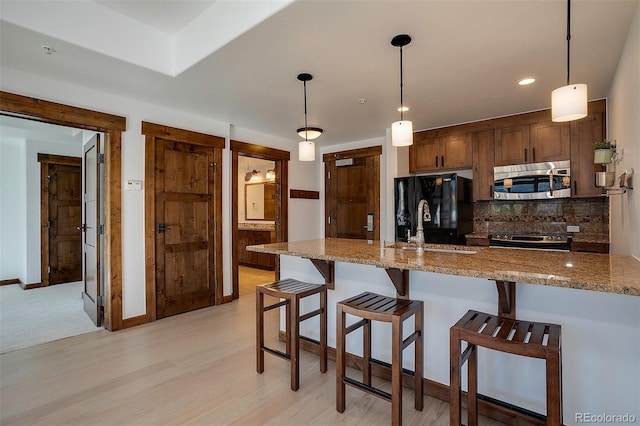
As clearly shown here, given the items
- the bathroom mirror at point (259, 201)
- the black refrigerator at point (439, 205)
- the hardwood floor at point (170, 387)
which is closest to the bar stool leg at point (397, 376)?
the hardwood floor at point (170, 387)

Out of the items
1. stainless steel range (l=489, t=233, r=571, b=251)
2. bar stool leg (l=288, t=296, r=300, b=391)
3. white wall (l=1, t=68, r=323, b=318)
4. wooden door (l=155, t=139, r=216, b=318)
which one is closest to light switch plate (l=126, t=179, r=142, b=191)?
white wall (l=1, t=68, r=323, b=318)

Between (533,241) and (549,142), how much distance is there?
109 centimetres

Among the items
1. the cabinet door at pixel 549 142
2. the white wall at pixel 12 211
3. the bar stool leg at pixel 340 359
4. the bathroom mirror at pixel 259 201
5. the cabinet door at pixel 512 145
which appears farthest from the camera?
the bathroom mirror at pixel 259 201

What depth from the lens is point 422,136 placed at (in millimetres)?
4496

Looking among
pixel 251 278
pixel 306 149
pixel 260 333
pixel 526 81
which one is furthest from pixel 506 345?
pixel 251 278

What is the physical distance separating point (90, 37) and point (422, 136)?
371cm

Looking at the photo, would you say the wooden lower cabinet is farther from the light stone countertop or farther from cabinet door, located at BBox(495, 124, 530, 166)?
the light stone countertop

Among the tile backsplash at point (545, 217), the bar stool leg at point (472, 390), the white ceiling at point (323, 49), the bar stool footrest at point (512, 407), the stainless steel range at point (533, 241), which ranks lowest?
the bar stool footrest at point (512, 407)

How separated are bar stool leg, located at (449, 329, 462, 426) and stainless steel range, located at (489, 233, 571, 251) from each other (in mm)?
2584

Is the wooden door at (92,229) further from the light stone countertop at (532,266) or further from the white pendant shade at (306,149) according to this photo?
the light stone countertop at (532,266)

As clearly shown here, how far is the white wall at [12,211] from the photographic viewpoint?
204 inches

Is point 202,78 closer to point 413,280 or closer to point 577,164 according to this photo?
point 413,280

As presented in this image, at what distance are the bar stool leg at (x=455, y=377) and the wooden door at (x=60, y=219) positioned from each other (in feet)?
19.8

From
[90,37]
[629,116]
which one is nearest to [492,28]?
[629,116]
